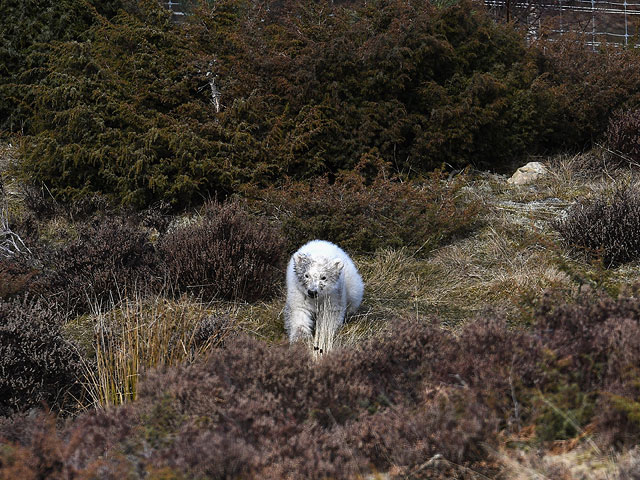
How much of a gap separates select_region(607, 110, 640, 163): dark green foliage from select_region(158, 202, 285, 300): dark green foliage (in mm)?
4917

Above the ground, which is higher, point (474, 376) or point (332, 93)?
point (332, 93)

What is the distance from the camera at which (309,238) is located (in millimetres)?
6859

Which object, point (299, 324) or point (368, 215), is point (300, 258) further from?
point (368, 215)

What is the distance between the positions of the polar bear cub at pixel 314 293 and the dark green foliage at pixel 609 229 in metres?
2.29

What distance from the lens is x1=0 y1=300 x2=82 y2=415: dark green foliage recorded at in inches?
186

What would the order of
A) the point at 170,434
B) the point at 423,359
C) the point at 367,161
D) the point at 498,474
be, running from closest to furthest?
the point at 498,474
the point at 170,434
the point at 423,359
the point at 367,161

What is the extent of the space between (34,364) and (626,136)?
7.42 m

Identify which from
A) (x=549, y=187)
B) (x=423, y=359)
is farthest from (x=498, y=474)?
(x=549, y=187)

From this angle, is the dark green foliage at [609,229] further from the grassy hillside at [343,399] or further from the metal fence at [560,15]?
the metal fence at [560,15]

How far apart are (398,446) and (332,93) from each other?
20.4 ft

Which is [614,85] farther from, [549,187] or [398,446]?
[398,446]

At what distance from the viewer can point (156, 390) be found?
3332mm

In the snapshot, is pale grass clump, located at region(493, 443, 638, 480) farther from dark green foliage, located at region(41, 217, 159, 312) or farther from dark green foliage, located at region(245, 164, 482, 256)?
dark green foliage, located at region(245, 164, 482, 256)

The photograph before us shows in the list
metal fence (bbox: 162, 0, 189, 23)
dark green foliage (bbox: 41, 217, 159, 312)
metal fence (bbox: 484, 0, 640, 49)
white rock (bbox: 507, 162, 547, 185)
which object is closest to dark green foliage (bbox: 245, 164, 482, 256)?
dark green foliage (bbox: 41, 217, 159, 312)
